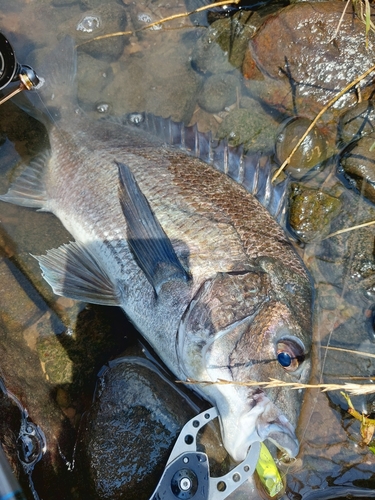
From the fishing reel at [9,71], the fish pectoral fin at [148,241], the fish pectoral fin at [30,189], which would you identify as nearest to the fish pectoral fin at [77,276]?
the fish pectoral fin at [148,241]

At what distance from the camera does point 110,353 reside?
3.13 metres

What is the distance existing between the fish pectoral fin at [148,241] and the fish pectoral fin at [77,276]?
0.35 meters

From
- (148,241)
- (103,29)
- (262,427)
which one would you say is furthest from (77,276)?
(103,29)

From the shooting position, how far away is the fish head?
214 centimetres

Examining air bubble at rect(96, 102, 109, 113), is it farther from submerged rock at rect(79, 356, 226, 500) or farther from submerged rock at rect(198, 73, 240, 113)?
submerged rock at rect(79, 356, 226, 500)

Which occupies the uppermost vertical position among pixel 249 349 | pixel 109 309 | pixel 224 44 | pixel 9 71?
pixel 9 71

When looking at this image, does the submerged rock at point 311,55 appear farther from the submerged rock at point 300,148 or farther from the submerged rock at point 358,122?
the submerged rock at point 300,148

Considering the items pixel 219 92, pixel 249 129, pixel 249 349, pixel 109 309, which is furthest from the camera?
pixel 219 92

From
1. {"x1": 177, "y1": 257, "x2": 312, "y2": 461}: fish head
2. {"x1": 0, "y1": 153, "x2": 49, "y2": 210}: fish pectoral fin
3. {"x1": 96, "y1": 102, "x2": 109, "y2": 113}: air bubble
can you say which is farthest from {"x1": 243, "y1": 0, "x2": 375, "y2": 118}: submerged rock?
{"x1": 0, "y1": 153, "x2": 49, "y2": 210}: fish pectoral fin

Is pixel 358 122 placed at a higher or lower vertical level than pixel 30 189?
lower

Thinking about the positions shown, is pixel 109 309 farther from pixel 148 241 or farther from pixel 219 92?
pixel 219 92

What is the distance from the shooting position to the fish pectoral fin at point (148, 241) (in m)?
2.55

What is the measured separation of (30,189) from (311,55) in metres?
2.77

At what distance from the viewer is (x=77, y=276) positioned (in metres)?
2.90
